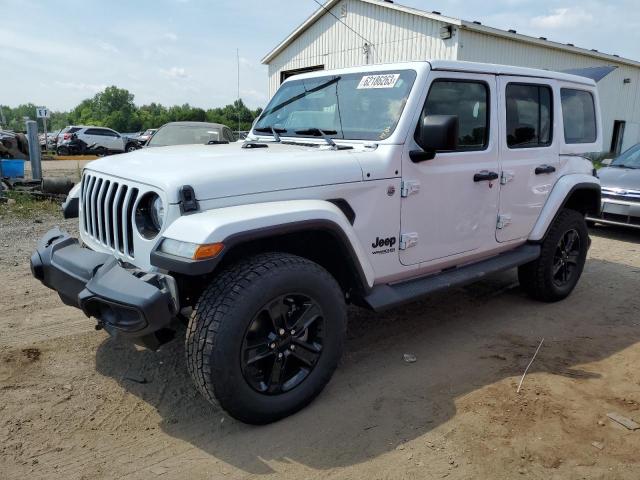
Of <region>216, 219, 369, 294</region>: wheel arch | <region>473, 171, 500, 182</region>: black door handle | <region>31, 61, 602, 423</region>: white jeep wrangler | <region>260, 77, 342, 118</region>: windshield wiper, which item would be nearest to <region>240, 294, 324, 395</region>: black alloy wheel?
<region>31, 61, 602, 423</region>: white jeep wrangler

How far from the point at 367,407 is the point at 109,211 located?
1.90 metres

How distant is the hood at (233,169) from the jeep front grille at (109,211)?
74mm

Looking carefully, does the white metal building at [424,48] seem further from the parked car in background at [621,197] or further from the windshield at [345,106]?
the windshield at [345,106]

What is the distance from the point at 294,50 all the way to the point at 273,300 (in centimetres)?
1923

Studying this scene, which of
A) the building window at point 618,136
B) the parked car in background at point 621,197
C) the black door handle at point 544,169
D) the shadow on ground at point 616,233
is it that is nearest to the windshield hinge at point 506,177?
the black door handle at point 544,169

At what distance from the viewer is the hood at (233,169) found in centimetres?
265

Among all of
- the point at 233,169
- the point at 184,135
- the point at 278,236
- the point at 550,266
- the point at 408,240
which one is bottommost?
the point at 550,266

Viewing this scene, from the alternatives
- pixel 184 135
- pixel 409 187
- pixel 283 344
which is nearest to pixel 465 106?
pixel 409 187

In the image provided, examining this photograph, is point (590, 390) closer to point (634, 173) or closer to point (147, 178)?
point (147, 178)

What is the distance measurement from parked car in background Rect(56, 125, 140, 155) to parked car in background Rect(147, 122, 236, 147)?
630 inches

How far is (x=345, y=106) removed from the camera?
3736 mm

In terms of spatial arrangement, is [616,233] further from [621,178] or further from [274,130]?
[274,130]

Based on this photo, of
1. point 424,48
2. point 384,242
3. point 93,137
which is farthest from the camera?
point 93,137

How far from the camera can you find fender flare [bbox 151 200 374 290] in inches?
94.7
